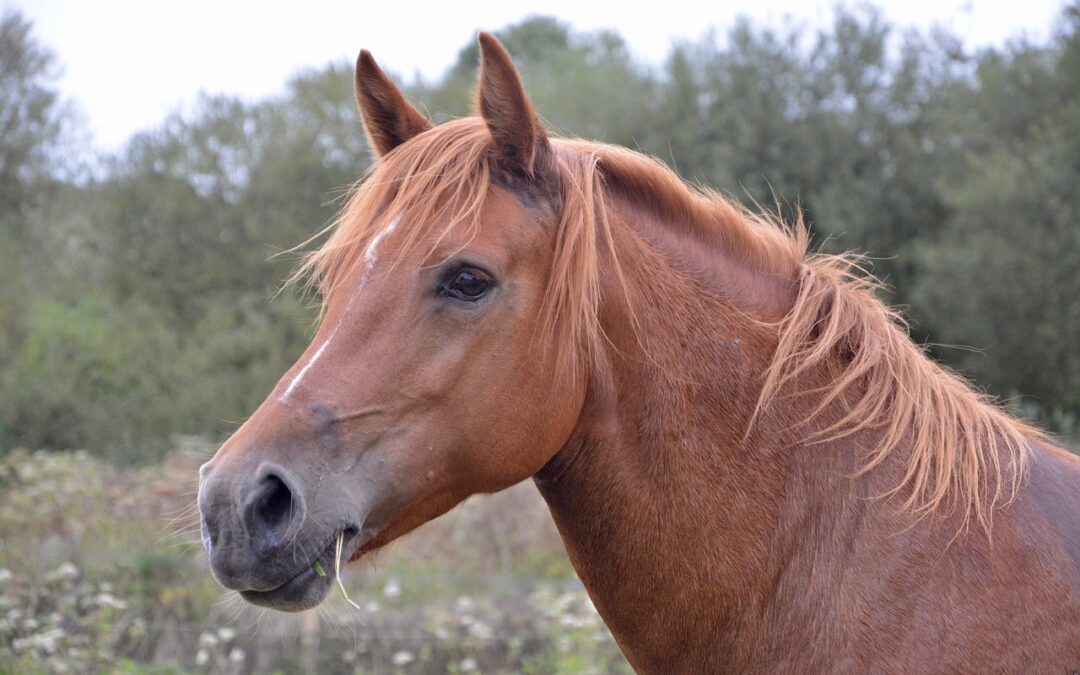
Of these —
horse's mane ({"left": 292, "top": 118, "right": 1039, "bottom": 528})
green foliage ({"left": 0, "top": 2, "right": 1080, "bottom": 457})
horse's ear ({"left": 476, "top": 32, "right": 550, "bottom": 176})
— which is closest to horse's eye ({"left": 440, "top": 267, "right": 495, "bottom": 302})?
horse's mane ({"left": 292, "top": 118, "right": 1039, "bottom": 528})

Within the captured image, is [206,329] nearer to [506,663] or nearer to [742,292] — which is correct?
[506,663]

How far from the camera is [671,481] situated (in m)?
2.27

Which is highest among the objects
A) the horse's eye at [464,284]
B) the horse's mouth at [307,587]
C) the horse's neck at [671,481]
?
the horse's eye at [464,284]

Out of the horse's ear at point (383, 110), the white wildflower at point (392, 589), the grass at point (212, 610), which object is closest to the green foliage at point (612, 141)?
Answer: the grass at point (212, 610)

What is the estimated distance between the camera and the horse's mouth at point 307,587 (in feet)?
6.59

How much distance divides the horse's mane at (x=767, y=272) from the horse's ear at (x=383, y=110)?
0.11 m

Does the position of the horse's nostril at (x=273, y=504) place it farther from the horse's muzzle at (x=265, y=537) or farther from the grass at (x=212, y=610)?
the grass at (x=212, y=610)

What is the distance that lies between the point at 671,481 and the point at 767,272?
2.28 ft

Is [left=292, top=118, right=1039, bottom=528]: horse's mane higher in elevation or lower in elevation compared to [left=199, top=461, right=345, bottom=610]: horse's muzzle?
higher

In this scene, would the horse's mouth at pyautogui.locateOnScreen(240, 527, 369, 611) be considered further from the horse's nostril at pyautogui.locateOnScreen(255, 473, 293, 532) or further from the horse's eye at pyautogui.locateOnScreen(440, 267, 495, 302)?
the horse's eye at pyautogui.locateOnScreen(440, 267, 495, 302)

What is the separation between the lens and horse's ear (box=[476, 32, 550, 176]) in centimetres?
225

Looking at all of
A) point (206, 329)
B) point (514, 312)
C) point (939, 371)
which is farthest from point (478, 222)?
point (206, 329)

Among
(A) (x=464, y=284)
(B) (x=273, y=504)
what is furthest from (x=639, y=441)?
(B) (x=273, y=504)

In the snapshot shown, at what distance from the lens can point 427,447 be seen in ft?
7.02
